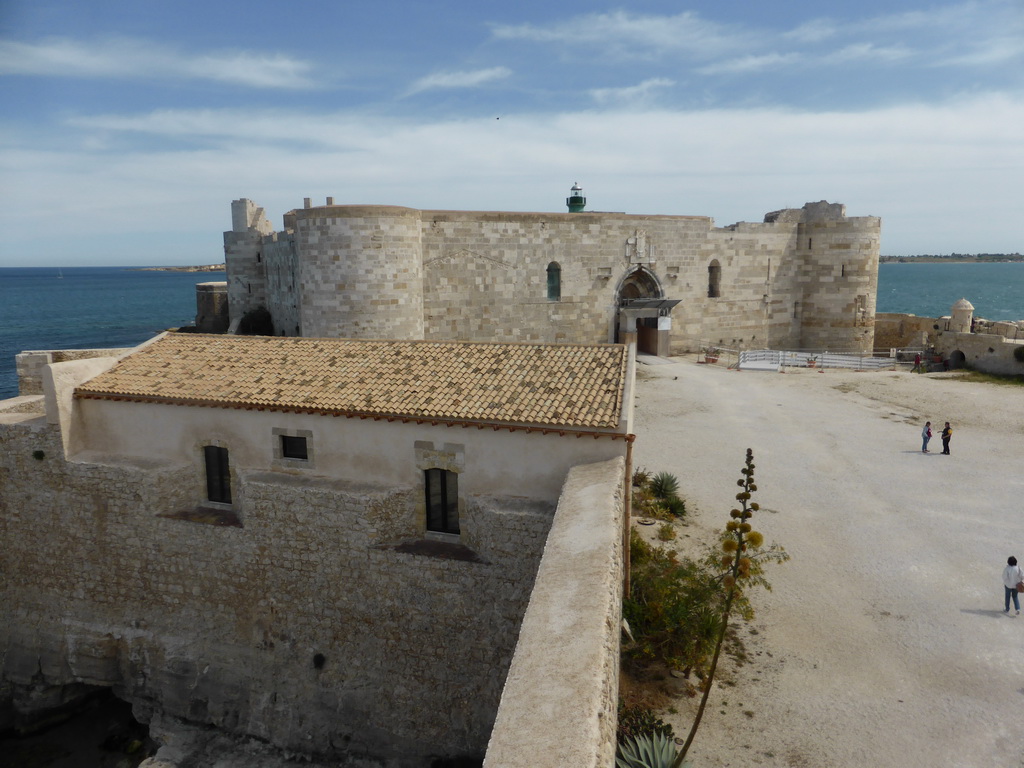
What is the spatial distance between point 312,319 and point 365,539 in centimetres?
1373

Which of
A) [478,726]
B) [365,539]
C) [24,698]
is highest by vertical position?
[365,539]

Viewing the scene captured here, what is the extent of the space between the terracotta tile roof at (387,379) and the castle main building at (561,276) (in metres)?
8.83

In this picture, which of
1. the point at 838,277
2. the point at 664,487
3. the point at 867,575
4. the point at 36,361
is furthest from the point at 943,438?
the point at 36,361

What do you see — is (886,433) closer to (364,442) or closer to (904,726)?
(904,726)

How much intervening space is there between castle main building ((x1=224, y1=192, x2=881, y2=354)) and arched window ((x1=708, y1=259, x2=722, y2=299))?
0.18ft

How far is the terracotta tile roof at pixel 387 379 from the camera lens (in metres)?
11.2

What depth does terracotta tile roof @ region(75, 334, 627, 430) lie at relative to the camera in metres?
11.2

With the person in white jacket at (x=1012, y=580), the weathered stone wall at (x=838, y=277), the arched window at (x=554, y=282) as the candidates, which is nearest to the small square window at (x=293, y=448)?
the person in white jacket at (x=1012, y=580)

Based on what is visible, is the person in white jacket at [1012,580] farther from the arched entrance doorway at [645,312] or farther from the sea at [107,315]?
the sea at [107,315]

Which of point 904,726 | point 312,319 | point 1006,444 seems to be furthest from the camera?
point 312,319

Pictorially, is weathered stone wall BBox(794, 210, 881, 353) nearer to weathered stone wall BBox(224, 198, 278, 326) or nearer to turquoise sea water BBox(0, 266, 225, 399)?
weathered stone wall BBox(224, 198, 278, 326)

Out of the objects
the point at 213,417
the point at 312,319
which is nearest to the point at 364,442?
the point at 213,417

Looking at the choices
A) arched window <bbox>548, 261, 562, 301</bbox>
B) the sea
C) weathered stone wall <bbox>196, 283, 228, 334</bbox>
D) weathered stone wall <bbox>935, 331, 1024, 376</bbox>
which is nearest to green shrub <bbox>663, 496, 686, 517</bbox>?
arched window <bbox>548, 261, 562, 301</bbox>

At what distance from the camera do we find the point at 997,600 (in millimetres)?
10820
